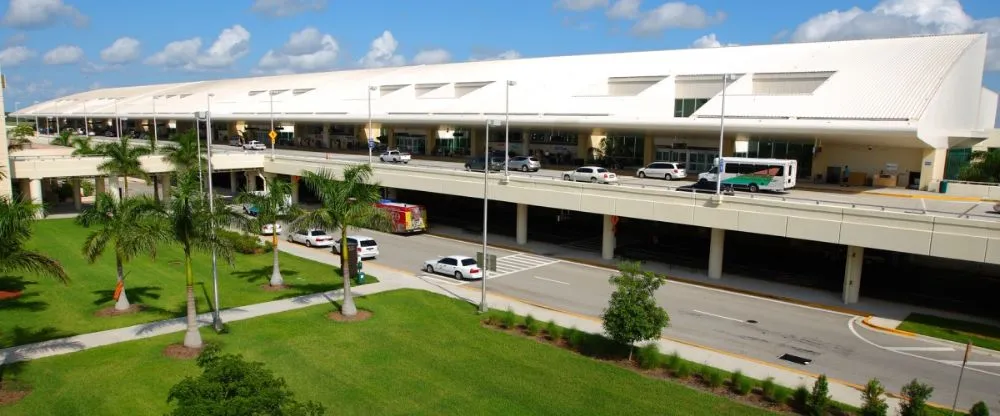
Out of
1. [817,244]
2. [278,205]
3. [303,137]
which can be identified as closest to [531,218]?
[817,244]

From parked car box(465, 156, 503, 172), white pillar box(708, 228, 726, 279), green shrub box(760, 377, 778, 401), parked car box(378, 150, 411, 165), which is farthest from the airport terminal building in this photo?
green shrub box(760, 377, 778, 401)

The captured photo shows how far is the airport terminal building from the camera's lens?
134ft

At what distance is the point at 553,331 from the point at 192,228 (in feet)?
42.0

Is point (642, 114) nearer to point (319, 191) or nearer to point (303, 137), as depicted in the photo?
point (319, 191)

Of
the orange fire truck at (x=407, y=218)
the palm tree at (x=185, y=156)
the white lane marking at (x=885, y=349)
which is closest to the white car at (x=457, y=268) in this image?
the orange fire truck at (x=407, y=218)

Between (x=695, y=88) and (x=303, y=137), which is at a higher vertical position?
(x=695, y=88)

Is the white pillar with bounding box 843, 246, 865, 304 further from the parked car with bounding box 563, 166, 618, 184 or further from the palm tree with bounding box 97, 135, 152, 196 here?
the palm tree with bounding box 97, 135, 152, 196

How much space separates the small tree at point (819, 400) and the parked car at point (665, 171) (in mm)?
28967

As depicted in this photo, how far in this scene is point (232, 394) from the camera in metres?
10.8

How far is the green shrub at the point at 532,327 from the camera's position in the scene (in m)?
24.2

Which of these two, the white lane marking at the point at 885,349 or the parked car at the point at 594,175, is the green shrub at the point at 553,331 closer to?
the white lane marking at the point at 885,349

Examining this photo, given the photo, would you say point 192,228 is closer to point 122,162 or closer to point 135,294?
point 135,294

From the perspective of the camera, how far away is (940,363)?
876 inches

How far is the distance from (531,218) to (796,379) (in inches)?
1366
